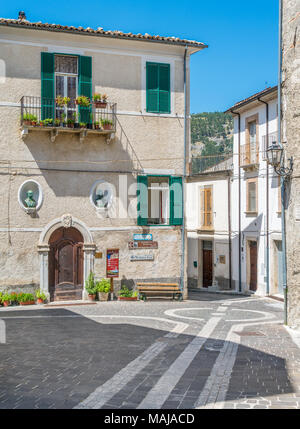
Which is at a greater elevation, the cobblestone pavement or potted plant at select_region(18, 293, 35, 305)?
potted plant at select_region(18, 293, 35, 305)

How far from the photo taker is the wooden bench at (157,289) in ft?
60.9

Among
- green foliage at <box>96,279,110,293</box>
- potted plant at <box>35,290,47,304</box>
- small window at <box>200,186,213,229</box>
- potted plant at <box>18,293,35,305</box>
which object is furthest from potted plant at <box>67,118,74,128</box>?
small window at <box>200,186,213,229</box>

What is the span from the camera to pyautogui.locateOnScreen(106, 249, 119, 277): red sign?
1828 cm

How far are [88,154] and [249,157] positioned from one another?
967 centimetres

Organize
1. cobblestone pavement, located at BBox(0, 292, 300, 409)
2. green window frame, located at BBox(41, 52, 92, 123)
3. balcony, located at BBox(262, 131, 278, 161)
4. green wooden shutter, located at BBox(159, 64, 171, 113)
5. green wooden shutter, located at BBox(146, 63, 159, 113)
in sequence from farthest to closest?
balcony, located at BBox(262, 131, 278, 161) → green wooden shutter, located at BBox(159, 64, 171, 113) → green wooden shutter, located at BBox(146, 63, 159, 113) → green window frame, located at BBox(41, 52, 92, 123) → cobblestone pavement, located at BBox(0, 292, 300, 409)

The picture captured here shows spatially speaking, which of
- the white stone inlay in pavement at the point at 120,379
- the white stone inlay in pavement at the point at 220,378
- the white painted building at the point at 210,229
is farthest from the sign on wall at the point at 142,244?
the white painted building at the point at 210,229

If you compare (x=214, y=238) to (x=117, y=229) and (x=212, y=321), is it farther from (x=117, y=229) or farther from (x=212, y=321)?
(x=212, y=321)

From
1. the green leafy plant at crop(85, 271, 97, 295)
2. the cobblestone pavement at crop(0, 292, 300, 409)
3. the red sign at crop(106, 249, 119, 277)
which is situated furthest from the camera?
the red sign at crop(106, 249, 119, 277)

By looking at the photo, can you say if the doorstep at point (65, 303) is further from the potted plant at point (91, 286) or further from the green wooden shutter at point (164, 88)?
the green wooden shutter at point (164, 88)

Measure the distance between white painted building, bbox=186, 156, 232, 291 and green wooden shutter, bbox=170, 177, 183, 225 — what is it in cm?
828

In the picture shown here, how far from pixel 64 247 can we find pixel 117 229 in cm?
197

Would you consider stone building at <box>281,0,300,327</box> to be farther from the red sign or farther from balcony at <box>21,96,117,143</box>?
→ the red sign

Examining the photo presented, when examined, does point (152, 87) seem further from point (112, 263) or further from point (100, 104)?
point (112, 263)
